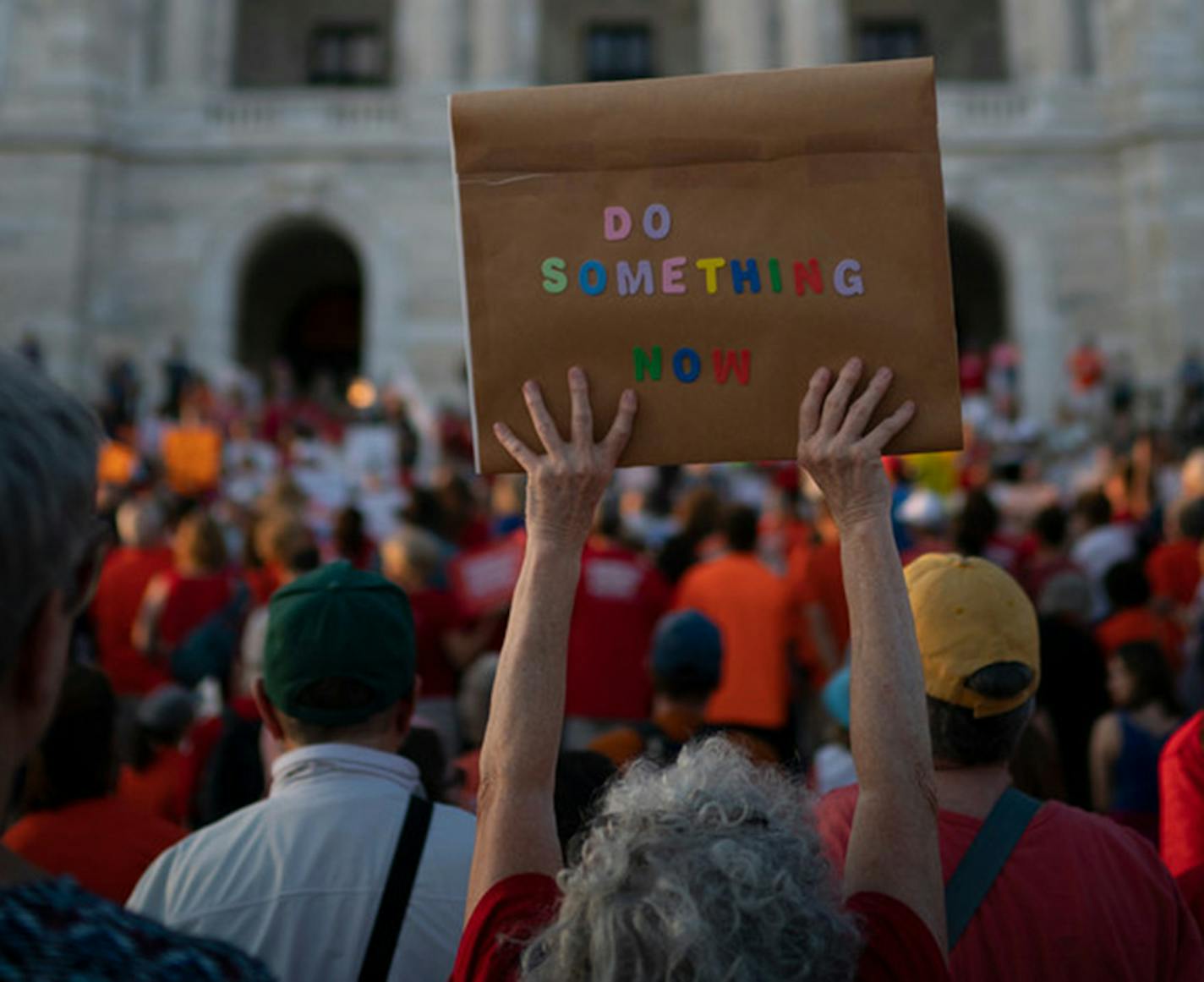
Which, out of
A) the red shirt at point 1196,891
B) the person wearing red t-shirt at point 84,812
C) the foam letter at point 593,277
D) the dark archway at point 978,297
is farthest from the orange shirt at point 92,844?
the dark archway at point 978,297

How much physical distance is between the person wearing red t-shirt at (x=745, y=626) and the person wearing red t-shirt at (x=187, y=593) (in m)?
2.18

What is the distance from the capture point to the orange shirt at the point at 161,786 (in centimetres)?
432

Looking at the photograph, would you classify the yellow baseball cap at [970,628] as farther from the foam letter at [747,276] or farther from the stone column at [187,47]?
the stone column at [187,47]

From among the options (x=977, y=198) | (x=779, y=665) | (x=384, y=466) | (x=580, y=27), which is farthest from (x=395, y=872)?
(x=580, y=27)

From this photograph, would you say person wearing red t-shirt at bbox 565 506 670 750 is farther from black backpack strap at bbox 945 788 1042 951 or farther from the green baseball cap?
black backpack strap at bbox 945 788 1042 951

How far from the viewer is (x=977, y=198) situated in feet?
72.6

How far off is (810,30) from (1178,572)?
61.4ft

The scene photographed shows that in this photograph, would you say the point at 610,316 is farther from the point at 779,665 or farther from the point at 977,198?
the point at 977,198

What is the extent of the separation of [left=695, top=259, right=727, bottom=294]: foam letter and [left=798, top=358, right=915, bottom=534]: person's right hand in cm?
22

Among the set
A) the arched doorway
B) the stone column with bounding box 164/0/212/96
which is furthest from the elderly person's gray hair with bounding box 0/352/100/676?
the arched doorway

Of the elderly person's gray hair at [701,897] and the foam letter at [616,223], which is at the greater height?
the foam letter at [616,223]

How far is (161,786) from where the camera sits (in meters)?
4.40

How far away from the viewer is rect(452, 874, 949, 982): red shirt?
1.53 metres

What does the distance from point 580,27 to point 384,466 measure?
55.9 feet
